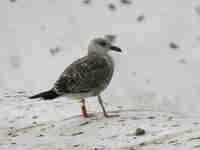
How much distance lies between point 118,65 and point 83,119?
270 inches

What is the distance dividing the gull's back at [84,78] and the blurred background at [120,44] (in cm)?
492

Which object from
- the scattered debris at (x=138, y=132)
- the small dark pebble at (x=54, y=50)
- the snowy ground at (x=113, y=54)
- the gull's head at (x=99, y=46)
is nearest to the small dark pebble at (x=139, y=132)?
the scattered debris at (x=138, y=132)

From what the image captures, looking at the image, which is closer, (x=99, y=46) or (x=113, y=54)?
(x=99, y=46)

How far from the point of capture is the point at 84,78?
7.07 metres

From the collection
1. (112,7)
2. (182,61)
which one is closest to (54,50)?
(112,7)

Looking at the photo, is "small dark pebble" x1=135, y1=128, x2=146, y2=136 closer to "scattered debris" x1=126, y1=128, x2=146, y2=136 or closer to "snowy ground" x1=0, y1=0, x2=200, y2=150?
"scattered debris" x1=126, y1=128, x2=146, y2=136

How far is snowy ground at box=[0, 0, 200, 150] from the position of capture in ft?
26.1

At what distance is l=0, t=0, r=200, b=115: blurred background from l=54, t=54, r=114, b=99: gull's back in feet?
16.2

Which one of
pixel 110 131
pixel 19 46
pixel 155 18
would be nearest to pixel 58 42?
pixel 19 46

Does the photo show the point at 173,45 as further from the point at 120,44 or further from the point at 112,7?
the point at 112,7

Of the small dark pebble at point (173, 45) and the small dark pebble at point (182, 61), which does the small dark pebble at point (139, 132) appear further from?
the small dark pebble at point (173, 45)

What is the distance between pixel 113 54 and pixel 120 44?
44 cm

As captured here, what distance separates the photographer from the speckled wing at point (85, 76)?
6962 millimetres

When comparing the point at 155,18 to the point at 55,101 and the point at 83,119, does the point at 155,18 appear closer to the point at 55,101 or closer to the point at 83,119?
the point at 55,101
